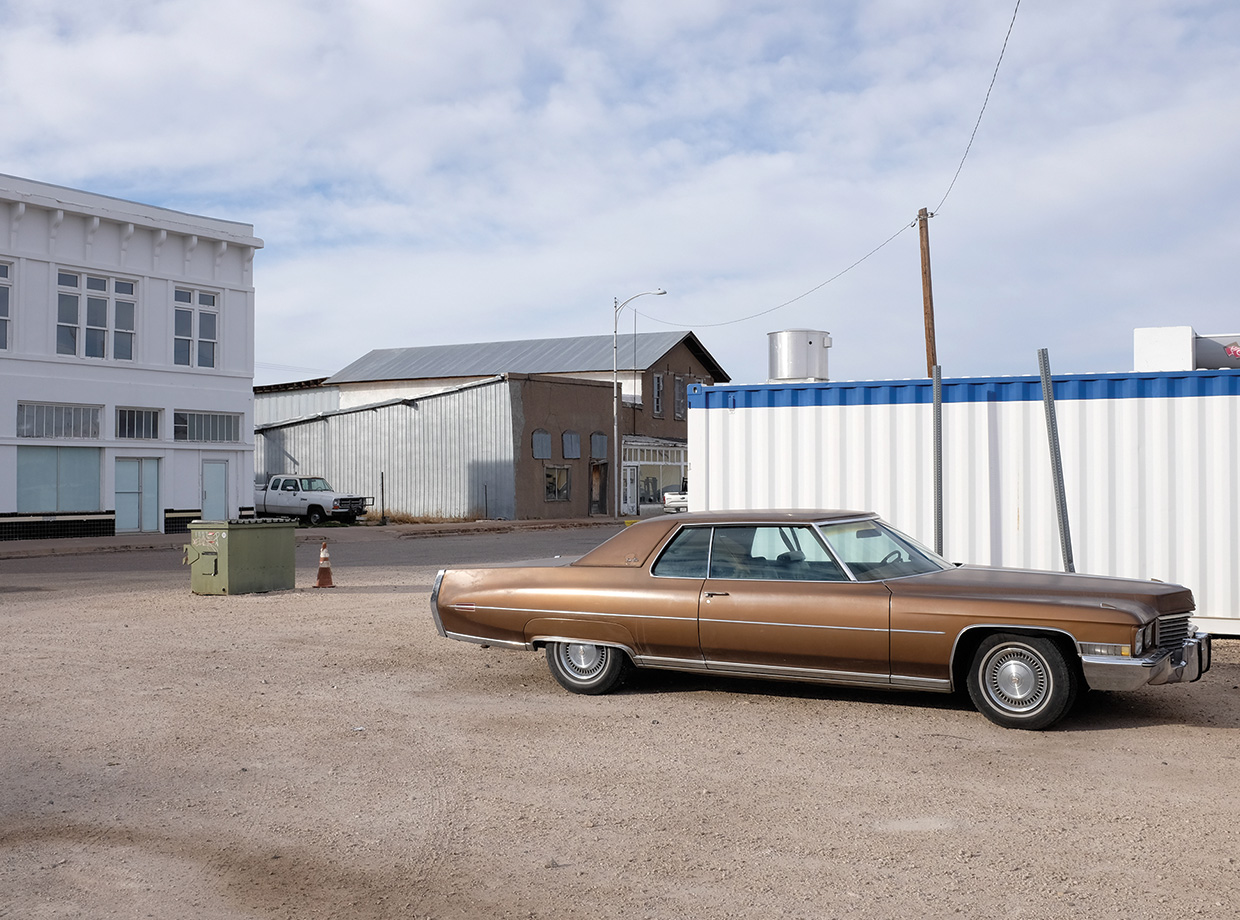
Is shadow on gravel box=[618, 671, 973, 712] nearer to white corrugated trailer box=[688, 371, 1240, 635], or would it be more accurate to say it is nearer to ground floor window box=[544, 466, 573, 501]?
white corrugated trailer box=[688, 371, 1240, 635]

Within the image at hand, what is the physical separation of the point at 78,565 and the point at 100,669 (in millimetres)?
13785

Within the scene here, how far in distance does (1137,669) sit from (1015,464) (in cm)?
530

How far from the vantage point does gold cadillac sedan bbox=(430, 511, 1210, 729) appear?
7109 millimetres

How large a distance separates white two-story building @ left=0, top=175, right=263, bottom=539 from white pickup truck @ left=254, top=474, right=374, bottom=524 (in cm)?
565

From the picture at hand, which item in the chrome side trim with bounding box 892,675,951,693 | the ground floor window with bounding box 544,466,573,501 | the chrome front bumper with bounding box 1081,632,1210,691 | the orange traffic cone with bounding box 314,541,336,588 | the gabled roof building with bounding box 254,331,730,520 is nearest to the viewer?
the chrome front bumper with bounding box 1081,632,1210,691

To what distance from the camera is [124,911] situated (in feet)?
14.3

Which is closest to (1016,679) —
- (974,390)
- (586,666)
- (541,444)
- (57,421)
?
(586,666)

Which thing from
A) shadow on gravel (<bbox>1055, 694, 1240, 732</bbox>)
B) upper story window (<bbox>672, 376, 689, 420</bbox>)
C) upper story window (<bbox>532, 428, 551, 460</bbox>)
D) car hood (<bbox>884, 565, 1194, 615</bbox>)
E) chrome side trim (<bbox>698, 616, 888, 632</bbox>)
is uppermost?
upper story window (<bbox>672, 376, 689, 420</bbox>)

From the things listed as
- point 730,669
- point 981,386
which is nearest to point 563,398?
point 981,386

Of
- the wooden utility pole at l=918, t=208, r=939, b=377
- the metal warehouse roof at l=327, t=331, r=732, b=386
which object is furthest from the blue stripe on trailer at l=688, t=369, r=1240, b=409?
the metal warehouse roof at l=327, t=331, r=732, b=386

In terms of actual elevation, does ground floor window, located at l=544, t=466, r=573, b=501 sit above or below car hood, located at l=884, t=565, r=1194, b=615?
above

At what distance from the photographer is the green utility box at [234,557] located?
50.9 ft

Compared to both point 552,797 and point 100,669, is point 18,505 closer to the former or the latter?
point 100,669

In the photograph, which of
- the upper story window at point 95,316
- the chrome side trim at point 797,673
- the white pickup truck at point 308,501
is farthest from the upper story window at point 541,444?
the chrome side trim at point 797,673
